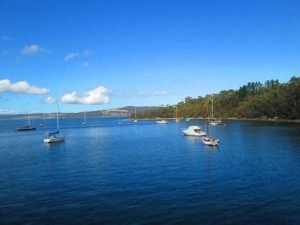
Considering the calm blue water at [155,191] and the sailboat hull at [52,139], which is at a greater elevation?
the sailboat hull at [52,139]

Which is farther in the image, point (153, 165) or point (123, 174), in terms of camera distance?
point (153, 165)

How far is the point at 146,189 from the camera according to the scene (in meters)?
44.6

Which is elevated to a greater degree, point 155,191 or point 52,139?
point 52,139

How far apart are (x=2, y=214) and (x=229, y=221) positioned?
832 inches

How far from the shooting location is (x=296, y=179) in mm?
48312

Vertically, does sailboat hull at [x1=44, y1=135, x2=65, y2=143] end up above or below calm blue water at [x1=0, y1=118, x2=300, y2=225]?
above

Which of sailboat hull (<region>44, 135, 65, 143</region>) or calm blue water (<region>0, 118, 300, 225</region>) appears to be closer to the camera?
calm blue water (<region>0, 118, 300, 225</region>)

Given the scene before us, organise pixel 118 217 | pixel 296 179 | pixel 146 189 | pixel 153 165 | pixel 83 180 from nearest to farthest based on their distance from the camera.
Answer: pixel 118 217, pixel 146 189, pixel 296 179, pixel 83 180, pixel 153 165

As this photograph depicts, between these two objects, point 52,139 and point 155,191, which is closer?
point 155,191

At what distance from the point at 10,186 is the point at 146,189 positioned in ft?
61.9

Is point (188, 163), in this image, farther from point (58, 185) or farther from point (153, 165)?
point (58, 185)

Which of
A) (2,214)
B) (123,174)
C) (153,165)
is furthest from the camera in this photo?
(153,165)

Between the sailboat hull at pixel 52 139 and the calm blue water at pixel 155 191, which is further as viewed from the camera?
the sailboat hull at pixel 52 139

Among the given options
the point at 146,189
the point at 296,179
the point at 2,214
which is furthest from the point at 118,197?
the point at 296,179
